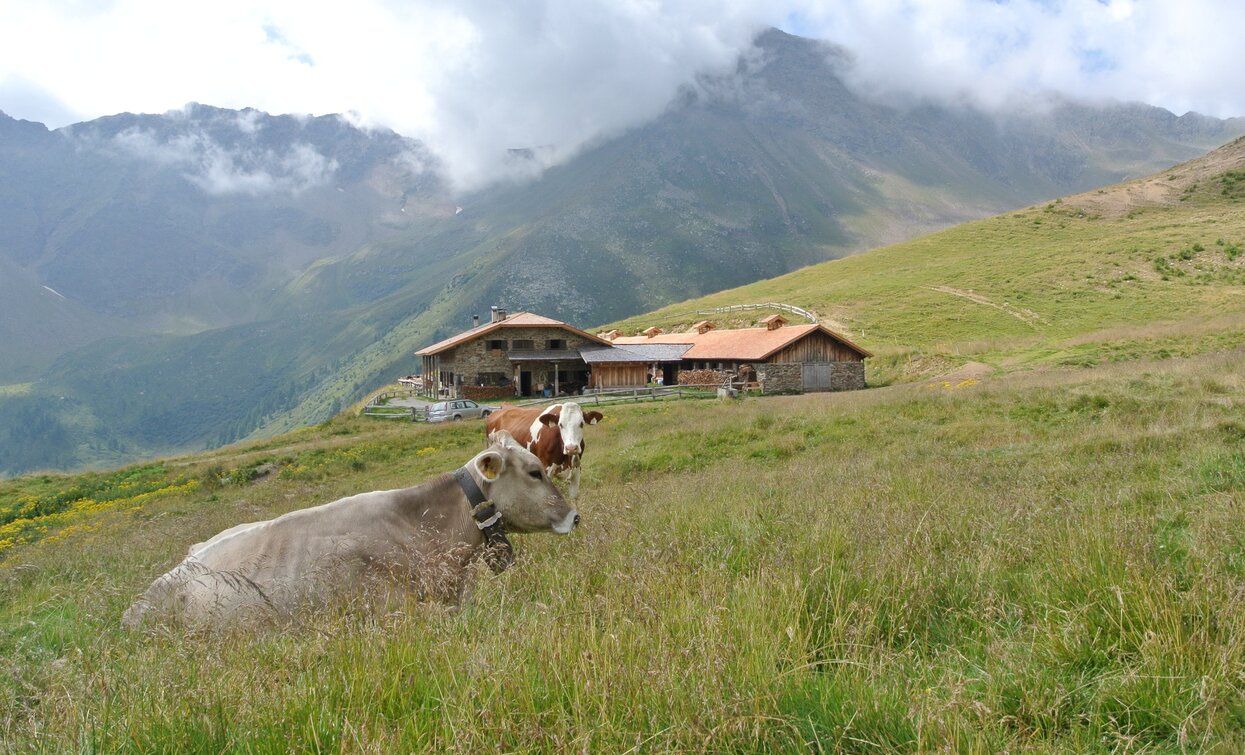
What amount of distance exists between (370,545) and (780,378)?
44.1 metres

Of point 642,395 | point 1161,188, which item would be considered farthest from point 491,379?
point 1161,188

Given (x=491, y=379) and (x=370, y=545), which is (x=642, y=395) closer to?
(x=491, y=379)

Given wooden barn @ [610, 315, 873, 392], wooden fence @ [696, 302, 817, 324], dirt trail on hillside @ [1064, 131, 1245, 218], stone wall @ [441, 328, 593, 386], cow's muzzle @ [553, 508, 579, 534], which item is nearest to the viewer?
cow's muzzle @ [553, 508, 579, 534]

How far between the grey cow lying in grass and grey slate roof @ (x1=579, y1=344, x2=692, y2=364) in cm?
4635

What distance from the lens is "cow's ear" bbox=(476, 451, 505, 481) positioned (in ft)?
18.3

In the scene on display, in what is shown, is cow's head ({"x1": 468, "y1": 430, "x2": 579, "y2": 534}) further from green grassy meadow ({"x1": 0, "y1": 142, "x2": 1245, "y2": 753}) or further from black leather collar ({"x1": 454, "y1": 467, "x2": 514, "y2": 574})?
green grassy meadow ({"x1": 0, "y1": 142, "x2": 1245, "y2": 753})

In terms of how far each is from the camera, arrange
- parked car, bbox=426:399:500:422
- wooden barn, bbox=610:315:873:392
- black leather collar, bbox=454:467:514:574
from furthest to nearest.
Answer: wooden barn, bbox=610:315:873:392 < parked car, bbox=426:399:500:422 < black leather collar, bbox=454:467:514:574

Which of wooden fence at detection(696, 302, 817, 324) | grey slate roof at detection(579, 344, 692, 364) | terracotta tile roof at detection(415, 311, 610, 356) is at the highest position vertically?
wooden fence at detection(696, 302, 817, 324)

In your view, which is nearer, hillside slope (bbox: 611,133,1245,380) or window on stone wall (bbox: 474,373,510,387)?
hillside slope (bbox: 611,133,1245,380)

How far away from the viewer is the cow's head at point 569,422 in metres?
14.8

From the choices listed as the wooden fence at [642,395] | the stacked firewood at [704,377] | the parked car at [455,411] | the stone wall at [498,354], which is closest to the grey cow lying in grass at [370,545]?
the parked car at [455,411]

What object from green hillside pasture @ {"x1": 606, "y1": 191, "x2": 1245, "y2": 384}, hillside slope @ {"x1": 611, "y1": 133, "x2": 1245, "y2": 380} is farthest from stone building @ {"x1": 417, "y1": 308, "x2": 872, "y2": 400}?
hillside slope @ {"x1": 611, "y1": 133, "x2": 1245, "y2": 380}

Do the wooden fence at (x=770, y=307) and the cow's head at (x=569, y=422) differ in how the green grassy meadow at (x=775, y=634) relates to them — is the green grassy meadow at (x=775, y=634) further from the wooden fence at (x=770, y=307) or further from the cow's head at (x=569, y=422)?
the wooden fence at (x=770, y=307)

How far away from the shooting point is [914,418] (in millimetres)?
16812
